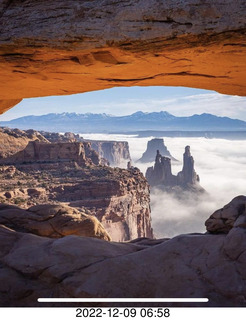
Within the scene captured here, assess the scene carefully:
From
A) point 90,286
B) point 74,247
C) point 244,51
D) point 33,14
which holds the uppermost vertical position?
point 33,14

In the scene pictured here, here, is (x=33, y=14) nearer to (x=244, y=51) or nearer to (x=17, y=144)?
(x=244, y=51)

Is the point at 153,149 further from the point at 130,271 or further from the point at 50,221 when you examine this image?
the point at 130,271

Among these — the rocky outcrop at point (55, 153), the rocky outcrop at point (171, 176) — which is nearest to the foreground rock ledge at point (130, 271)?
the rocky outcrop at point (55, 153)

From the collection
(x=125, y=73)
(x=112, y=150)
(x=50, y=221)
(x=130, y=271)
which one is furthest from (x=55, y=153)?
(x=112, y=150)

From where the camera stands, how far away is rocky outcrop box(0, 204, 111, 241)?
11.8 m

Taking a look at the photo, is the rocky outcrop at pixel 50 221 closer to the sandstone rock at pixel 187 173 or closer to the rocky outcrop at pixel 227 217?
the rocky outcrop at pixel 227 217

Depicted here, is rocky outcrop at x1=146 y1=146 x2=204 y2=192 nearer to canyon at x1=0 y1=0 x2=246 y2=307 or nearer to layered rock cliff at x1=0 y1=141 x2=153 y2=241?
layered rock cliff at x1=0 y1=141 x2=153 y2=241

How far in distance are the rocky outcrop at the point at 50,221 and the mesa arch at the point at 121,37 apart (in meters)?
5.63

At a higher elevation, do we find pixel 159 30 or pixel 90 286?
pixel 159 30

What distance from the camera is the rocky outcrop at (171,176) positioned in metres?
108

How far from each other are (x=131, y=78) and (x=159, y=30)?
330 centimetres

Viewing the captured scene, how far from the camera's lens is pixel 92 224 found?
13031 mm

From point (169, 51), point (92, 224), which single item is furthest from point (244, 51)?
point (92, 224)

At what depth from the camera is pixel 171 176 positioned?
360ft
